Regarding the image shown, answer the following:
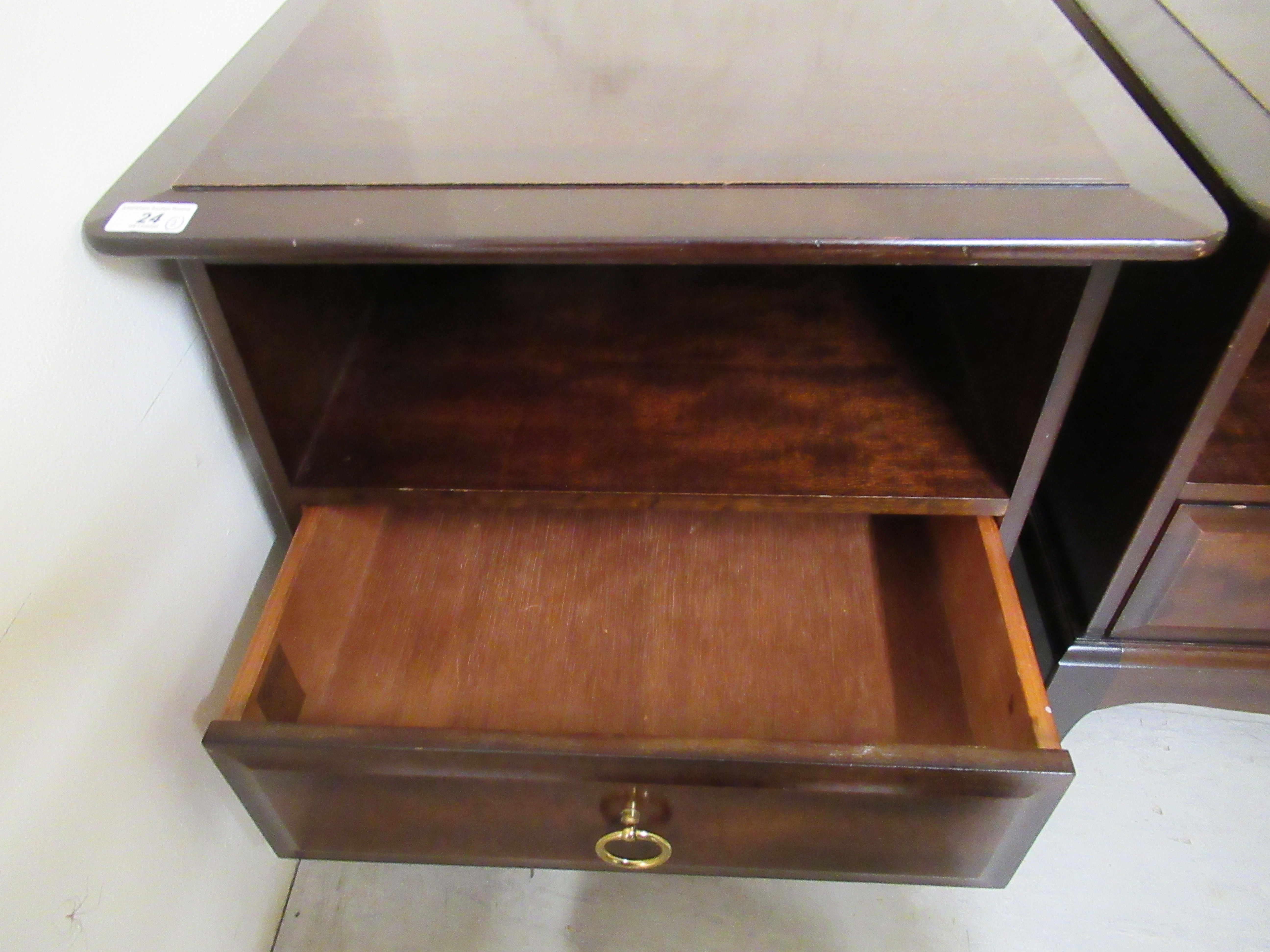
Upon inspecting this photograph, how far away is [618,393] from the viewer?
24.2 inches

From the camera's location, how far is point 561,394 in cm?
61

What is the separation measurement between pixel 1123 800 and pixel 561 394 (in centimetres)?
57

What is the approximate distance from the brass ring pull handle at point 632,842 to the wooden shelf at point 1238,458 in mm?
382

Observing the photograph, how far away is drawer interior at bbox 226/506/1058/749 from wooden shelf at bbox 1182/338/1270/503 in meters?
0.13

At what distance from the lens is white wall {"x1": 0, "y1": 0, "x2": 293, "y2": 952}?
40 cm

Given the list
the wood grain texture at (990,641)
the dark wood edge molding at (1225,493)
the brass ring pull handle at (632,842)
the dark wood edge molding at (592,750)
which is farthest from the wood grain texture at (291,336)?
the dark wood edge molding at (1225,493)

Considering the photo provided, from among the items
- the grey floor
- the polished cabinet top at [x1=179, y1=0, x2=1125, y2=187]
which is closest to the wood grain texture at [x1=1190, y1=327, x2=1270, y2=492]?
the polished cabinet top at [x1=179, y1=0, x2=1125, y2=187]

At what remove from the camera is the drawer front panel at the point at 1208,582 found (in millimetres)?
559

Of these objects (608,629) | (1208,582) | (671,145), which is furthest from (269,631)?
(1208,582)

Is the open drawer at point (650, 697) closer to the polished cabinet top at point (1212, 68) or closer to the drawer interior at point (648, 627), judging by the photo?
the drawer interior at point (648, 627)

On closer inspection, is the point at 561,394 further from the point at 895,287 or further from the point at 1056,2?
the point at 1056,2

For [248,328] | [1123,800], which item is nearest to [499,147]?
[248,328]

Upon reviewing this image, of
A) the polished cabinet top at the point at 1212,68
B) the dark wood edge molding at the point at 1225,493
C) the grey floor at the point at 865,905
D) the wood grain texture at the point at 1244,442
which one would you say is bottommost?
the grey floor at the point at 865,905

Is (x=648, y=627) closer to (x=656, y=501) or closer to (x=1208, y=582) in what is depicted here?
(x=656, y=501)
